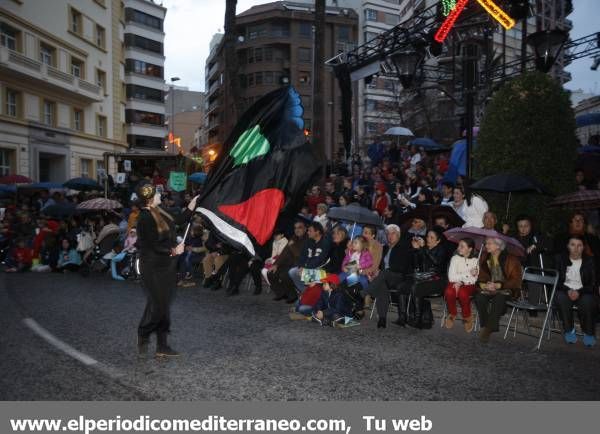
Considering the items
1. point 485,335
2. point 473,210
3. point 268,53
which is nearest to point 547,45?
point 473,210

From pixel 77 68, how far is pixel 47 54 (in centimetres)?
304

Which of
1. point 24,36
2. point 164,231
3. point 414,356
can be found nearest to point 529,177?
point 414,356

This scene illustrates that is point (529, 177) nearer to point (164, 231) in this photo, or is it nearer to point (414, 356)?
point (414, 356)

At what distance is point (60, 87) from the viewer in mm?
29531

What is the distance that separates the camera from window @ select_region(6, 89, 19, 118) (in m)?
26.5

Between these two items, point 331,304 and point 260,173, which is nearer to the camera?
point 260,173

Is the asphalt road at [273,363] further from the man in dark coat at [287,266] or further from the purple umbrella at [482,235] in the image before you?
the purple umbrella at [482,235]

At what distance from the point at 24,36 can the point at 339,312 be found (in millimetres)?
28136

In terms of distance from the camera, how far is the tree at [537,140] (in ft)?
27.8

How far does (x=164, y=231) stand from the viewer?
5.59m

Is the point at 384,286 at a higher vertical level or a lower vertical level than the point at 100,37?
lower

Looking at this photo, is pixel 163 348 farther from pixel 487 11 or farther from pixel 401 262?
pixel 487 11

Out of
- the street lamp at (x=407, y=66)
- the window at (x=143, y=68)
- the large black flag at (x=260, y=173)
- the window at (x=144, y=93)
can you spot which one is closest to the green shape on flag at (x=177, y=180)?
the street lamp at (x=407, y=66)

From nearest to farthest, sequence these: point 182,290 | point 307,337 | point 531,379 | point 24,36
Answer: point 531,379, point 307,337, point 182,290, point 24,36
